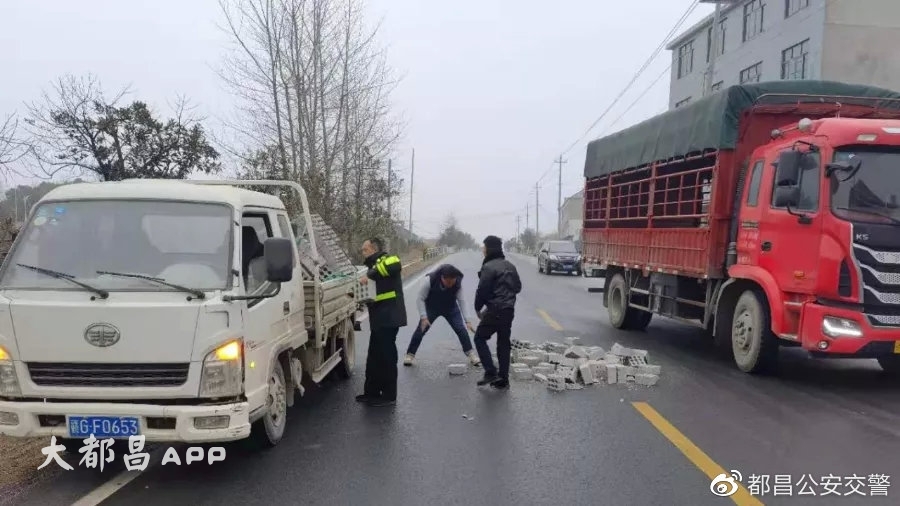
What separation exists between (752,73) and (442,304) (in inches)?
1359

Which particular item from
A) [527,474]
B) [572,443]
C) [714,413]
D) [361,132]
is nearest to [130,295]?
[527,474]

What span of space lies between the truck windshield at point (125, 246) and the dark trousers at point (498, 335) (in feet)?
11.2

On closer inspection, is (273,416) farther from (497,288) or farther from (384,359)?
(497,288)

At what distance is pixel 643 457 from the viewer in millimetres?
5156

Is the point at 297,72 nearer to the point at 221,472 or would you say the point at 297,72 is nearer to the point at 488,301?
the point at 488,301

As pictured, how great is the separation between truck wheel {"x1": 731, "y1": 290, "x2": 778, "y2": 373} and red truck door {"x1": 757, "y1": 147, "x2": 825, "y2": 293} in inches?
20.1

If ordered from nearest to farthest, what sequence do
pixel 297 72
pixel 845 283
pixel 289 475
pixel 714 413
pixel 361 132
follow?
1. pixel 289 475
2. pixel 714 413
3. pixel 845 283
4. pixel 297 72
5. pixel 361 132

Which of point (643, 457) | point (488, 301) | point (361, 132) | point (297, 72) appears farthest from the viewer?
point (361, 132)

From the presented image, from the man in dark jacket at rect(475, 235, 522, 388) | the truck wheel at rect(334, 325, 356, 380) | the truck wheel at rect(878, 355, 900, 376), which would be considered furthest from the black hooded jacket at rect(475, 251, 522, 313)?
the truck wheel at rect(878, 355, 900, 376)

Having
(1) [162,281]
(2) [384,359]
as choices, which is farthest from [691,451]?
(1) [162,281]

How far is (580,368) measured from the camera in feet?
25.8

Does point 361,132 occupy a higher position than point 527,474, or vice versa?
point 361,132

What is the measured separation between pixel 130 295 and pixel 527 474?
2921mm

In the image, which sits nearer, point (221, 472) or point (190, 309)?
point (190, 309)
